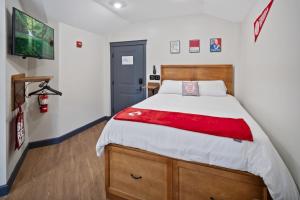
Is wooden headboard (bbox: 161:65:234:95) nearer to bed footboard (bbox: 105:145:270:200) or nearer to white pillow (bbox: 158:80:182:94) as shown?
white pillow (bbox: 158:80:182:94)

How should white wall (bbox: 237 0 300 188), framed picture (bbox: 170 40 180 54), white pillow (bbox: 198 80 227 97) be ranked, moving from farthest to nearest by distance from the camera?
1. framed picture (bbox: 170 40 180 54)
2. white pillow (bbox: 198 80 227 97)
3. white wall (bbox: 237 0 300 188)

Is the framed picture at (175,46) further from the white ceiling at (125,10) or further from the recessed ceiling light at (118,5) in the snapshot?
the recessed ceiling light at (118,5)

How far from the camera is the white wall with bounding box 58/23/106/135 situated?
10.3 feet

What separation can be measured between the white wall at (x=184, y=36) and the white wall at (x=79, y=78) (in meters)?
0.73

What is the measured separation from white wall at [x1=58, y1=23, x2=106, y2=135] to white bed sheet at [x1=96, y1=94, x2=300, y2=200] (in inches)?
77.4

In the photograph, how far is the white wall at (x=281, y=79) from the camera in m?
1.17

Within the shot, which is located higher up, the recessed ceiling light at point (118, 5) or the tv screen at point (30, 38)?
the recessed ceiling light at point (118, 5)

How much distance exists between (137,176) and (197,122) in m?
0.72

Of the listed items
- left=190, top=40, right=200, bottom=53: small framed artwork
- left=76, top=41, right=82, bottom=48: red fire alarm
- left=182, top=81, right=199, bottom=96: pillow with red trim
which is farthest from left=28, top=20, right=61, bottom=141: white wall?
left=190, top=40, right=200, bottom=53: small framed artwork

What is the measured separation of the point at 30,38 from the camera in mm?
2135

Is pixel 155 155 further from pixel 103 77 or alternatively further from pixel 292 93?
pixel 103 77

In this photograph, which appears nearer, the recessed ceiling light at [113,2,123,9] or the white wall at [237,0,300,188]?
the white wall at [237,0,300,188]

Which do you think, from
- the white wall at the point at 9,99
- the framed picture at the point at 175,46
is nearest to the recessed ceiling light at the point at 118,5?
the framed picture at the point at 175,46

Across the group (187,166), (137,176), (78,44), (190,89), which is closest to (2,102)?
(137,176)
